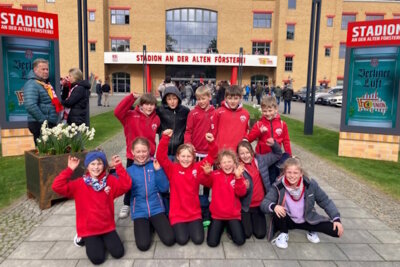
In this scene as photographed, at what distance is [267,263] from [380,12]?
4746 cm

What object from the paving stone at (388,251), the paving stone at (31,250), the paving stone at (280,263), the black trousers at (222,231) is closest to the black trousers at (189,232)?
the black trousers at (222,231)

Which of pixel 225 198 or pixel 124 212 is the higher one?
pixel 225 198

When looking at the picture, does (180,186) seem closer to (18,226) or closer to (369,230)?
(18,226)

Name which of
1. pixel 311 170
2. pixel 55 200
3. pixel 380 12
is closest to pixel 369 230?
pixel 311 170

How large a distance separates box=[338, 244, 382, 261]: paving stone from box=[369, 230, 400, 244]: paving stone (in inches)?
14.0

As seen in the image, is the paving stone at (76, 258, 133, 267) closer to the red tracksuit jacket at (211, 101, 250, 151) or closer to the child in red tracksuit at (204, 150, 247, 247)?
the child in red tracksuit at (204, 150, 247, 247)

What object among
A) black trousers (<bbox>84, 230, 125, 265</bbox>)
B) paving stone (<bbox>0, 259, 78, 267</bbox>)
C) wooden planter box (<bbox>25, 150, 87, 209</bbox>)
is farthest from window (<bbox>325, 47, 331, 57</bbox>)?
paving stone (<bbox>0, 259, 78, 267</bbox>)

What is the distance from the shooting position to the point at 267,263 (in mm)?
3367

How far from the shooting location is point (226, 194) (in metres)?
3.93

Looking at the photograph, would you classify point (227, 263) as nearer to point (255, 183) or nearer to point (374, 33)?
point (255, 183)

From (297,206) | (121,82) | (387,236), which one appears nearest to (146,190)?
(297,206)

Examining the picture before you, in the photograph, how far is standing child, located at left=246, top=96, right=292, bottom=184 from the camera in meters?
4.71

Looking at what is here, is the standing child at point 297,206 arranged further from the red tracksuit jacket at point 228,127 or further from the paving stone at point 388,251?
the red tracksuit jacket at point 228,127

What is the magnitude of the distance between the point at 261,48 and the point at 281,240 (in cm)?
4025
